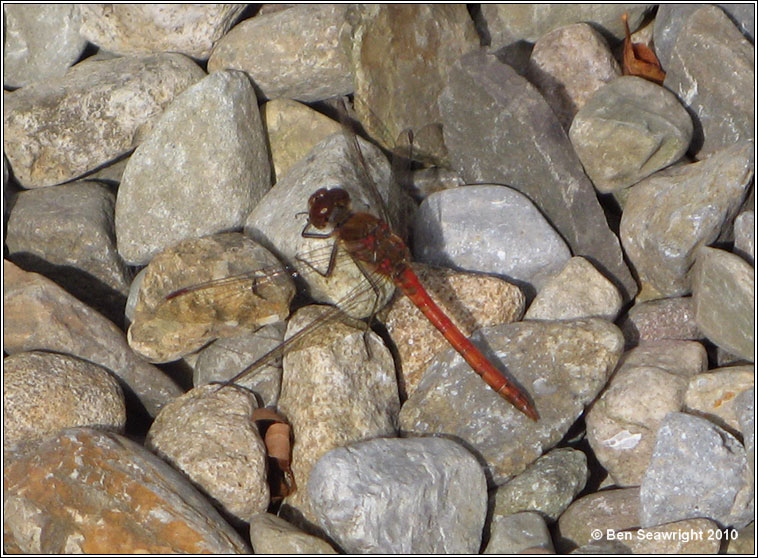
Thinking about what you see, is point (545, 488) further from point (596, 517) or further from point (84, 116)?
point (84, 116)

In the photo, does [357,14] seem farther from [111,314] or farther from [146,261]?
[111,314]

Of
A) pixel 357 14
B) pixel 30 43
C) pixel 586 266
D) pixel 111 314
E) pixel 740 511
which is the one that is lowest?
pixel 740 511

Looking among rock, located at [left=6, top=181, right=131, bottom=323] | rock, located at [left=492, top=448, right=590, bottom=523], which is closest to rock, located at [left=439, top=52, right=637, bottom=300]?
rock, located at [left=492, top=448, right=590, bottom=523]

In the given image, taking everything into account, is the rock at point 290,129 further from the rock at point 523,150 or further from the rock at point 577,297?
the rock at point 577,297

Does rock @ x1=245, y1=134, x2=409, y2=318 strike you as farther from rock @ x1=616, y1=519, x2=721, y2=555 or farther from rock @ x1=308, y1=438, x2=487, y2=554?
rock @ x1=616, y1=519, x2=721, y2=555

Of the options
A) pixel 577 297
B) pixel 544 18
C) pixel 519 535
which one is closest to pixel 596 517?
pixel 519 535

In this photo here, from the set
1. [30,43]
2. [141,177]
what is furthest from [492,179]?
[30,43]

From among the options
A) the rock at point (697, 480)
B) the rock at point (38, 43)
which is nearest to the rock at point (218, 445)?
the rock at point (697, 480)
